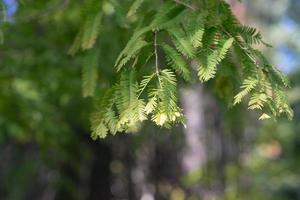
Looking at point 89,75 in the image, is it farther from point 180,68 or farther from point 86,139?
point 86,139

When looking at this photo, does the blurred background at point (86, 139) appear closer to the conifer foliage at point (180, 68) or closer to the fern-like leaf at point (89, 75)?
the fern-like leaf at point (89, 75)

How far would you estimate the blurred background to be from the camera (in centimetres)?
375

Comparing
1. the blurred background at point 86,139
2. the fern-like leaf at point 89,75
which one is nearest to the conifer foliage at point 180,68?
the fern-like leaf at point 89,75

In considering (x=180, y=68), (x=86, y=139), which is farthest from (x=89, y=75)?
(x=86, y=139)

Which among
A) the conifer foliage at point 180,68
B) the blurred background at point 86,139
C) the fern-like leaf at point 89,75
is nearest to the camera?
the conifer foliage at point 180,68

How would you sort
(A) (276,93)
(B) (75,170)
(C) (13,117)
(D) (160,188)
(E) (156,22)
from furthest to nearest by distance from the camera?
(B) (75,170)
(D) (160,188)
(C) (13,117)
(E) (156,22)
(A) (276,93)

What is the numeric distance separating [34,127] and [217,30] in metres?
2.71

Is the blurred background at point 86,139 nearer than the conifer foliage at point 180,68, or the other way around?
the conifer foliage at point 180,68

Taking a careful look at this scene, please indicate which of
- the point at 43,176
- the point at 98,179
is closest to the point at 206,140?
the point at 98,179

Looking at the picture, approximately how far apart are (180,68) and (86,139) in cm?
526

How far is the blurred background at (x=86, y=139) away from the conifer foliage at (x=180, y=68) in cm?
138

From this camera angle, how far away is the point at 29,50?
3973 millimetres

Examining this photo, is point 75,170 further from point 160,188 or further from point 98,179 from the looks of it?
point 160,188

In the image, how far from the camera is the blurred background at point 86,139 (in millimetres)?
3754
